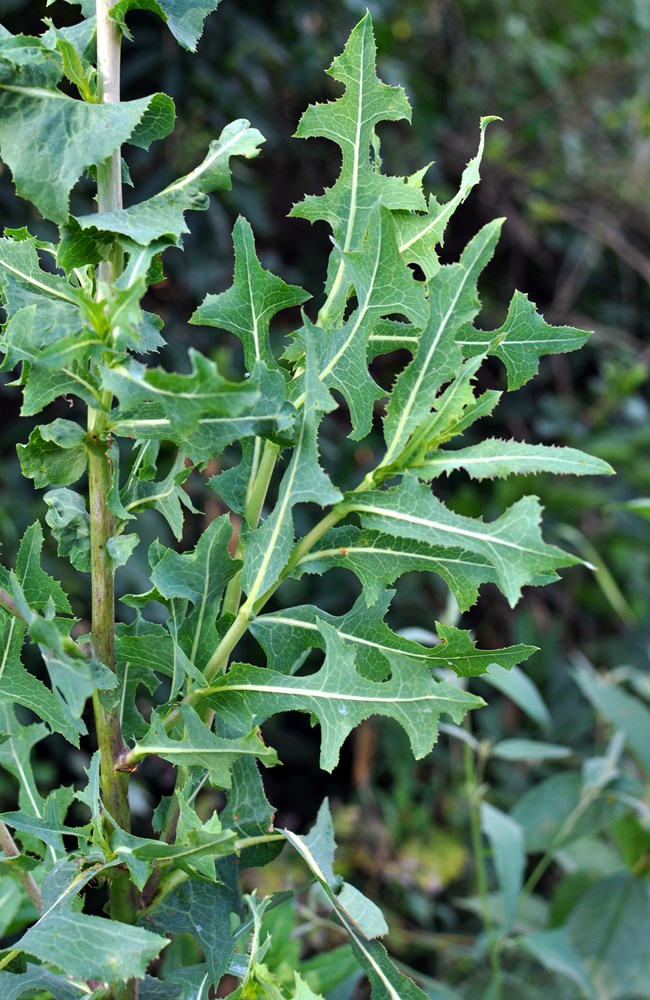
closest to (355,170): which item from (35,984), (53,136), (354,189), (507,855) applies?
(354,189)

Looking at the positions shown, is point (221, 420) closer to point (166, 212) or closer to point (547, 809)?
point (166, 212)

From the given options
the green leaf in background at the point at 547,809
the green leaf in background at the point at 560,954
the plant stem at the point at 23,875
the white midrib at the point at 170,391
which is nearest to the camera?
the white midrib at the point at 170,391

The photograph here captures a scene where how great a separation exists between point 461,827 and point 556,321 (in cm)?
104

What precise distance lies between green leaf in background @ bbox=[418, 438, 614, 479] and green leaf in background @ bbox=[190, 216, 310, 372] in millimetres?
82

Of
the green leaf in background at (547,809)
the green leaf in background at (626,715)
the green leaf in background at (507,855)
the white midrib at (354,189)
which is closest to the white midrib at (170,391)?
the white midrib at (354,189)

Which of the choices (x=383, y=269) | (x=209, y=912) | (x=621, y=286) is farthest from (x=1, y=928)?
(x=621, y=286)

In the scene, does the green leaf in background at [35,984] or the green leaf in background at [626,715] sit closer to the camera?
the green leaf in background at [35,984]

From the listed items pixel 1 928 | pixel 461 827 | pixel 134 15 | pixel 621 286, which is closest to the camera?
pixel 1 928

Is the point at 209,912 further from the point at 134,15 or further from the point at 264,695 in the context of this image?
the point at 134,15

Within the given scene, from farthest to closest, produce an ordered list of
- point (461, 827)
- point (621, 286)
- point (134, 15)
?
point (621, 286) < point (461, 827) < point (134, 15)

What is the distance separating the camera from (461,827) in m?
1.77

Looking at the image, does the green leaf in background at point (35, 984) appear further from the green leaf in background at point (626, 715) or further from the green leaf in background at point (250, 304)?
the green leaf in background at point (626, 715)

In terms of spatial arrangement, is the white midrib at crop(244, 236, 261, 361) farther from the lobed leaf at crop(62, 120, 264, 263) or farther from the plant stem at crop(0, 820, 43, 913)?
the plant stem at crop(0, 820, 43, 913)

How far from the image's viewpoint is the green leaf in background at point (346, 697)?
1.19 ft
